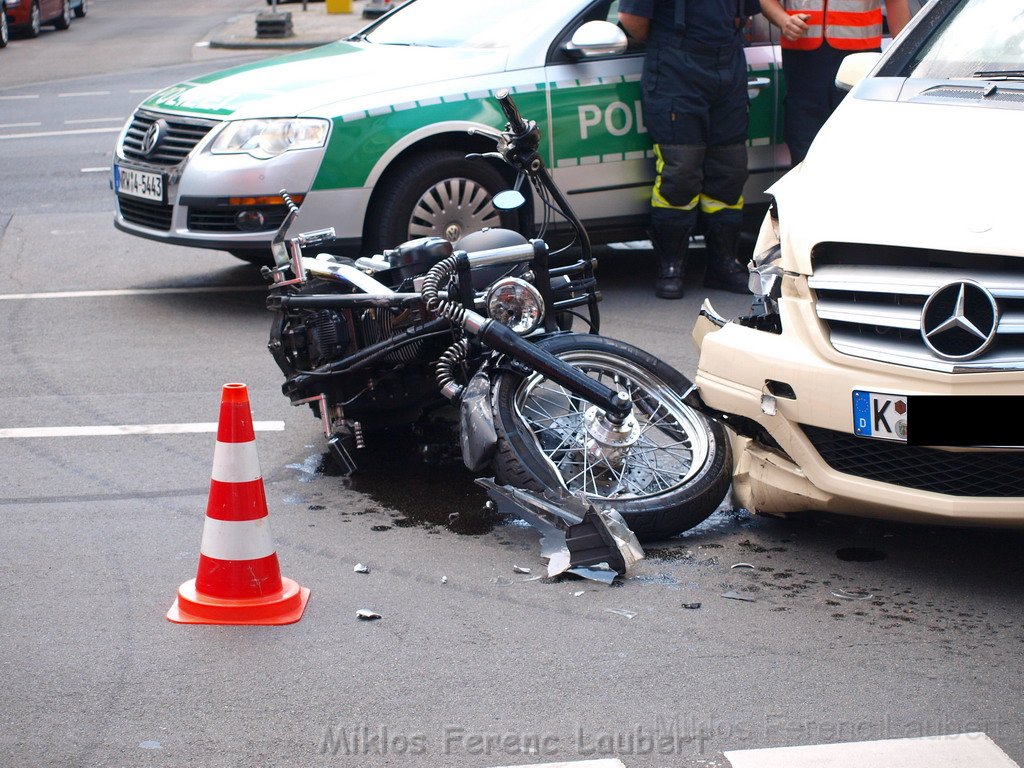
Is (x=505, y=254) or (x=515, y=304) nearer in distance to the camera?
(x=515, y=304)

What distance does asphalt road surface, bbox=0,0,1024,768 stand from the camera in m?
3.28

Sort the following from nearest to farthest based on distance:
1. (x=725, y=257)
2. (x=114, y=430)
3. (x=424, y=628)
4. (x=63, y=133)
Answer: (x=424, y=628) < (x=114, y=430) < (x=725, y=257) < (x=63, y=133)

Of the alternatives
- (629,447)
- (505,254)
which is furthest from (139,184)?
(629,447)

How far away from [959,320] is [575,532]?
4.14 ft

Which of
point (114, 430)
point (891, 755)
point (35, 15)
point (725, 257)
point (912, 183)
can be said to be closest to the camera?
point (891, 755)

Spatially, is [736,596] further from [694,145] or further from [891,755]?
[694,145]

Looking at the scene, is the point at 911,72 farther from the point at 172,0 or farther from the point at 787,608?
the point at 172,0

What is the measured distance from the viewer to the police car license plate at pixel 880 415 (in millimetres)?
3770

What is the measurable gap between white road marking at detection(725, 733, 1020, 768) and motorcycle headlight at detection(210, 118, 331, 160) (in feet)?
15.7

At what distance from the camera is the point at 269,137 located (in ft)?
24.0

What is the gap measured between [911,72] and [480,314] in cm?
176

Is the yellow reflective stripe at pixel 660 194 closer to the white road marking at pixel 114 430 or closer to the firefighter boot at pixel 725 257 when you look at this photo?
the firefighter boot at pixel 725 257

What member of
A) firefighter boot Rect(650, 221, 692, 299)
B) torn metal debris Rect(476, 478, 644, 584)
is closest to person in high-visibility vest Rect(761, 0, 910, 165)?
firefighter boot Rect(650, 221, 692, 299)

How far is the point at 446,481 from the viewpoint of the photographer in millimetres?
5137
